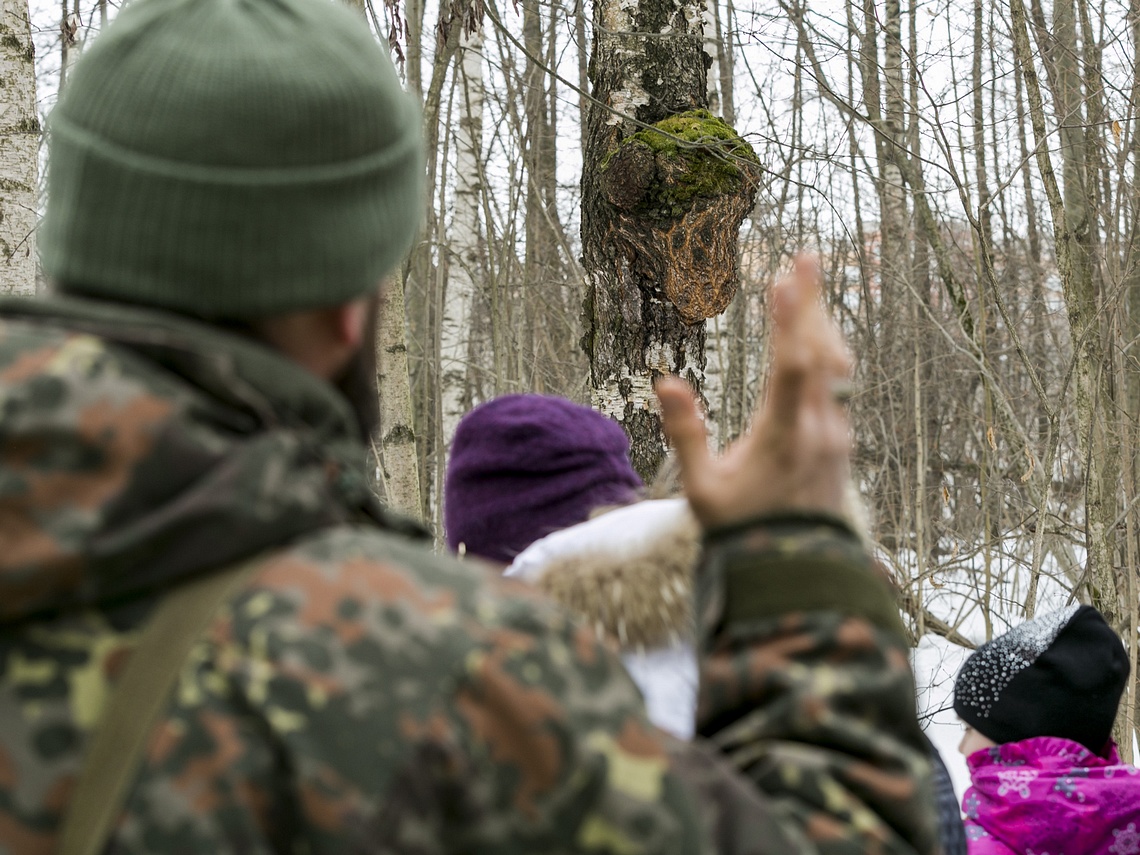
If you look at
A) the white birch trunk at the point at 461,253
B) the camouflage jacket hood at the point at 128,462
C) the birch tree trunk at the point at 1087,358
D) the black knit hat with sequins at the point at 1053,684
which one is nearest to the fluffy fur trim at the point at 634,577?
the camouflage jacket hood at the point at 128,462

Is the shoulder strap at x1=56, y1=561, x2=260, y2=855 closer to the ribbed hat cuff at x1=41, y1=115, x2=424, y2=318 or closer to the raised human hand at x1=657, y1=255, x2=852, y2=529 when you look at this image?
the ribbed hat cuff at x1=41, y1=115, x2=424, y2=318

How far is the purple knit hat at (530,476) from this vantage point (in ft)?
5.23

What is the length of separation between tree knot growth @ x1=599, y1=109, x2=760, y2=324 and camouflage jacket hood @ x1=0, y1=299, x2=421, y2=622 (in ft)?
9.08

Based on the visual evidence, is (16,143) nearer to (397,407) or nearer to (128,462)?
(397,407)

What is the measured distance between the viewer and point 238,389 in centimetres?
76

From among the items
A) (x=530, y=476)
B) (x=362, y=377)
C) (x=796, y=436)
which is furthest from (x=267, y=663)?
(x=530, y=476)

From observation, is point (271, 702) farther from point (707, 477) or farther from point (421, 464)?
point (421, 464)

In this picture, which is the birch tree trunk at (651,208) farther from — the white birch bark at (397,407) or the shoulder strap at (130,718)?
the shoulder strap at (130,718)

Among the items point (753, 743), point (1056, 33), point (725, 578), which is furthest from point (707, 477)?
point (1056, 33)

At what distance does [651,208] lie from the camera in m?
3.45

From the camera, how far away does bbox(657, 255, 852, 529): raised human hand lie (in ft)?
2.88

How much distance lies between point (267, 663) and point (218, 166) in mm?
350

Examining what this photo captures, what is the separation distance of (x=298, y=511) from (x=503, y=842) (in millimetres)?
251

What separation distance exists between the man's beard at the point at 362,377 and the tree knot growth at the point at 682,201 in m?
2.58
